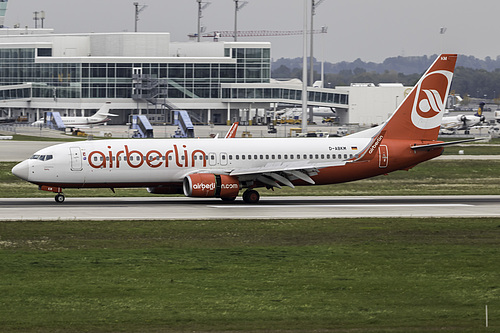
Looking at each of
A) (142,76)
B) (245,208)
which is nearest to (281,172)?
(245,208)

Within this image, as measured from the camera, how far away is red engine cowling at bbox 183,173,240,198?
44.7 meters

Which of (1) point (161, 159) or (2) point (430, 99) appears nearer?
(1) point (161, 159)

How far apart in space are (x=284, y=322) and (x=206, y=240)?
42.4ft

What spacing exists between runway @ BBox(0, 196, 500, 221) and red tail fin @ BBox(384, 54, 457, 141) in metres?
4.17

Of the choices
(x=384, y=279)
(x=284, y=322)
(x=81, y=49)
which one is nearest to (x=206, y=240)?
(x=384, y=279)

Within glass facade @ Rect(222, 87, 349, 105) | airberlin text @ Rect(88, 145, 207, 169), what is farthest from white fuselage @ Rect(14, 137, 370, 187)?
glass facade @ Rect(222, 87, 349, 105)

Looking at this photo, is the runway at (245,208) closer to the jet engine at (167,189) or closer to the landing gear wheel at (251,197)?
the landing gear wheel at (251,197)

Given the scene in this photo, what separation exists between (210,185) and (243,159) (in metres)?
3.58

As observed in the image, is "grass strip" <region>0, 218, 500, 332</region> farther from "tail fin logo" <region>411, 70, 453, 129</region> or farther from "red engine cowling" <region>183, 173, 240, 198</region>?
"tail fin logo" <region>411, 70, 453, 129</region>

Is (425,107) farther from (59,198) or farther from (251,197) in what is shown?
(59,198)

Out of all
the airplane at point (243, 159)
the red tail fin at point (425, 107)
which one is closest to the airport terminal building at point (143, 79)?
the red tail fin at point (425, 107)

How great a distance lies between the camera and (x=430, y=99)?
50312mm

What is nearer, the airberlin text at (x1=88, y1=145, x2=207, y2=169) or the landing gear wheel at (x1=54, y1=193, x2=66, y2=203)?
the airberlin text at (x1=88, y1=145, x2=207, y2=169)


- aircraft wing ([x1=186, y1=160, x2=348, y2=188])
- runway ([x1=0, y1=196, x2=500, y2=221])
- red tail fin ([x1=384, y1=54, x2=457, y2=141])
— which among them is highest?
red tail fin ([x1=384, y1=54, x2=457, y2=141])
